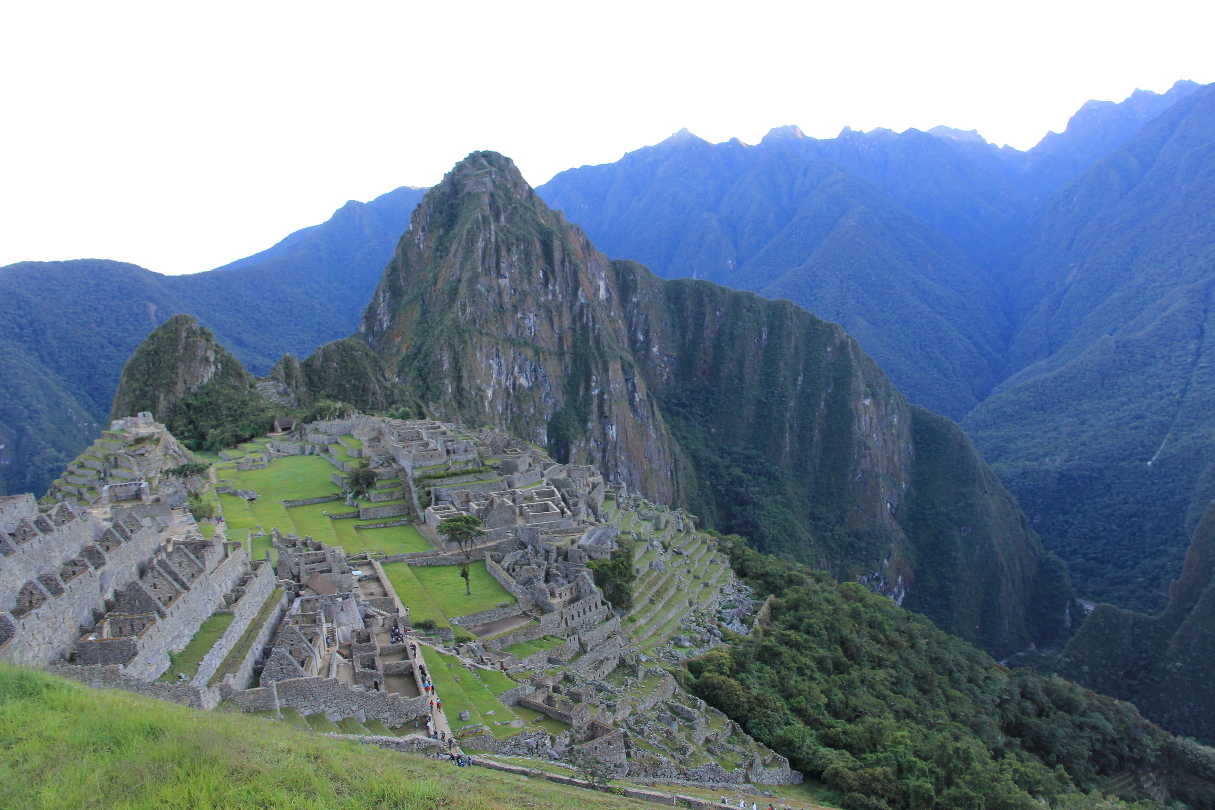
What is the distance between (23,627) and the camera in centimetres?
1438

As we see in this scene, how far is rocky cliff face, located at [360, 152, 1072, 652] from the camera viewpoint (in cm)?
12181

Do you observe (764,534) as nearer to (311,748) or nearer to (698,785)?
(698,785)

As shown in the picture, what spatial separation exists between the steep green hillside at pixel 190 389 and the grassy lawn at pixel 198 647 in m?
46.4

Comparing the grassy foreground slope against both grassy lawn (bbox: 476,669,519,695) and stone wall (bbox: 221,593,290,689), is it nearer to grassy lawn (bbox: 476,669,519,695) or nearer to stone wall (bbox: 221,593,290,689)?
stone wall (bbox: 221,593,290,689)

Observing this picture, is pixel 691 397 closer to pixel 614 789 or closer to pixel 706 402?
pixel 706 402

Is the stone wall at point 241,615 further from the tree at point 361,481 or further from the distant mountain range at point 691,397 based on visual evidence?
the distant mountain range at point 691,397

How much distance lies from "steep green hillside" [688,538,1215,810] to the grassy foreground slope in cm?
1784

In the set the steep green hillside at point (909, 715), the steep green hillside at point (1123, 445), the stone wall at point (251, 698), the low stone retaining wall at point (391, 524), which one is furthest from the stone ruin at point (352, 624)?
the steep green hillside at point (1123, 445)

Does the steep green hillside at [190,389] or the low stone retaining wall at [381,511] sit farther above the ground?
the steep green hillside at [190,389]

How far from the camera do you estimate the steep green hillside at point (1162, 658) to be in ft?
196

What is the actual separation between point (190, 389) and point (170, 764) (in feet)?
242

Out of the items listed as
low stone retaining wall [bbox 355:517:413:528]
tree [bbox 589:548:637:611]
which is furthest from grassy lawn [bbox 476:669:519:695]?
low stone retaining wall [bbox 355:517:413:528]

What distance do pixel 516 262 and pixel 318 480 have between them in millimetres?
102742

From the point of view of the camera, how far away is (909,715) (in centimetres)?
3672
